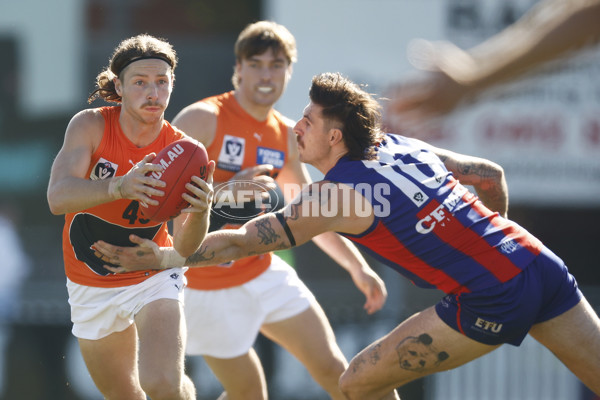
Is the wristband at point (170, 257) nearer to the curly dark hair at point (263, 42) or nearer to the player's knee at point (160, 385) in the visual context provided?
the player's knee at point (160, 385)

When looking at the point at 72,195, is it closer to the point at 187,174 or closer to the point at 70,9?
the point at 187,174

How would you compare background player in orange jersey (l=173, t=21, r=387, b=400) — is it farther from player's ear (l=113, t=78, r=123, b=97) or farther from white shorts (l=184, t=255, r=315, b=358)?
player's ear (l=113, t=78, r=123, b=97)

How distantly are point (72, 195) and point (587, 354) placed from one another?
8.62ft

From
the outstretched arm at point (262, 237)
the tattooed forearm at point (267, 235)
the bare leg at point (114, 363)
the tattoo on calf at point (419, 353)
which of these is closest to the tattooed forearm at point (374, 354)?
the tattoo on calf at point (419, 353)

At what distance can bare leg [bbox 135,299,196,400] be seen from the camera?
4336 millimetres

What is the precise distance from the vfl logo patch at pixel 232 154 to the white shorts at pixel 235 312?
2.49 ft

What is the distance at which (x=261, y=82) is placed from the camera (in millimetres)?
5758

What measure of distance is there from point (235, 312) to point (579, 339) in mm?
2210

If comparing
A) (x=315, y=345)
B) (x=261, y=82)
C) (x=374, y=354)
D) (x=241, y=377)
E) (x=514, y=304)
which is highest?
(x=261, y=82)

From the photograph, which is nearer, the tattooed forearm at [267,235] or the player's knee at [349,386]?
the tattooed forearm at [267,235]

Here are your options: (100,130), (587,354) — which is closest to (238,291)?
(100,130)

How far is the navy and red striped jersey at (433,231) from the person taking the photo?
4398 mm

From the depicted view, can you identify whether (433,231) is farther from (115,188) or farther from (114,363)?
(114,363)

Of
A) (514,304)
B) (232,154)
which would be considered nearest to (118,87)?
(232,154)
